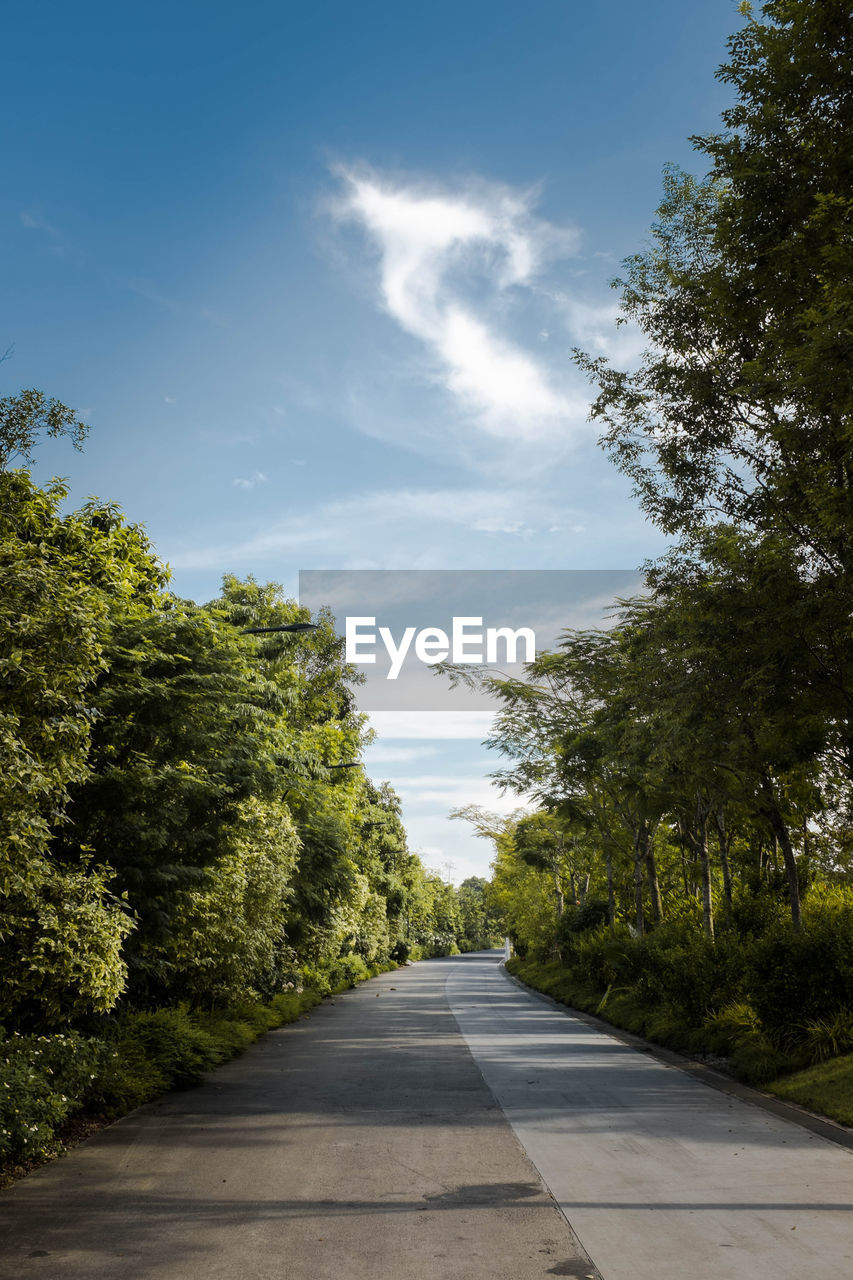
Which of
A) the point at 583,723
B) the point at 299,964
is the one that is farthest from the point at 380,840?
the point at 583,723

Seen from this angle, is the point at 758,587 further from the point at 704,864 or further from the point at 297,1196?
the point at 704,864

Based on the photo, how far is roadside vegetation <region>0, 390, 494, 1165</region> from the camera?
7.37 m

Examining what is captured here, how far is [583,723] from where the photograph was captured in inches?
1009

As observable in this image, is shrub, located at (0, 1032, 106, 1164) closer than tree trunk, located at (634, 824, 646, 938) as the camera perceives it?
Yes

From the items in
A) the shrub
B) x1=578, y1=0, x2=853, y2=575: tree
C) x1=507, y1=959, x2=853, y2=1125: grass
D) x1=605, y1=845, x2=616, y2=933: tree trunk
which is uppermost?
x1=578, y1=0, x2=853, y2=575: tree

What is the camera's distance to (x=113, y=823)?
38.6 ft

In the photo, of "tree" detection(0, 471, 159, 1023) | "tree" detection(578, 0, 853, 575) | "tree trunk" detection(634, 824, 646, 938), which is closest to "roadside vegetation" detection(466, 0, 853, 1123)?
"tree" detection(578, 0, 853, 575)

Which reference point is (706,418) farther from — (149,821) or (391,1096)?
(391,1096)

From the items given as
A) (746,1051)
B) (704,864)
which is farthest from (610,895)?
(746,1051)

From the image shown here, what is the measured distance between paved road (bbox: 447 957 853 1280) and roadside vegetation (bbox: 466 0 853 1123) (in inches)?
57.7

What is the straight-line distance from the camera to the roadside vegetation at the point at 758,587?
8.96 m

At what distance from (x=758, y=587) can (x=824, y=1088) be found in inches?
230

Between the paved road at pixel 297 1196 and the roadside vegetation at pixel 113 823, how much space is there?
88 centimetres

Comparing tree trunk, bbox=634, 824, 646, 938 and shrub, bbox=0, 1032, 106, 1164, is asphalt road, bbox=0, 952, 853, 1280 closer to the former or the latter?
shrub, bbox=0, 1032, 106, 1164
